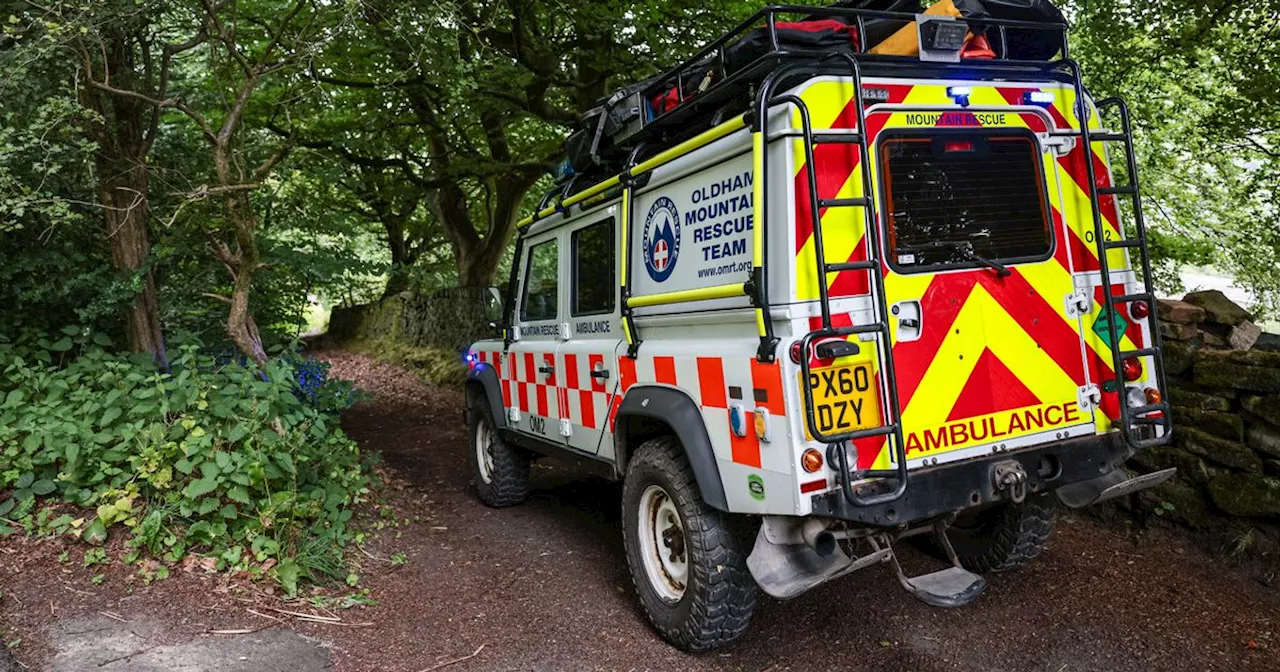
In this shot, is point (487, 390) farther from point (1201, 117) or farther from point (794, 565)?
point (1201, 117)

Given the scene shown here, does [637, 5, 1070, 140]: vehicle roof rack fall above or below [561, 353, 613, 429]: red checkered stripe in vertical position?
above

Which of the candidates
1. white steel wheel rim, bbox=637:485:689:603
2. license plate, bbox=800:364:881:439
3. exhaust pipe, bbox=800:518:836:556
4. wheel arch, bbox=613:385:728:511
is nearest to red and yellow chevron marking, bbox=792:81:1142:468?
license plate, bbox=800:364:881:439

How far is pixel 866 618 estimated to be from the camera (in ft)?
12.0

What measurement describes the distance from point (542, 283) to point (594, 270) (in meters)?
0.83

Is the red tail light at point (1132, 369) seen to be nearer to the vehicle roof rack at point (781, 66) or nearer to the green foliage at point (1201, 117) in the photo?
the vehicle roof rack at point (781, 66)

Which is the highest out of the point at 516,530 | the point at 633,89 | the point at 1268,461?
the point at 633,89

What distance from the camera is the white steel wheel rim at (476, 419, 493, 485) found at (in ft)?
19.7

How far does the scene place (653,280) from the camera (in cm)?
378

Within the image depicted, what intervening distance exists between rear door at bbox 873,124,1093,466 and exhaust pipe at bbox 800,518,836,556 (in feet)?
1.31

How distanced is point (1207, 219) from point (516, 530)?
6942 millimetres

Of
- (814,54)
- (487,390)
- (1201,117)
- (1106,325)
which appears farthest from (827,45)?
(1201,117)

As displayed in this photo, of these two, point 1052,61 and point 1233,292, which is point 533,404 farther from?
point 1233,292

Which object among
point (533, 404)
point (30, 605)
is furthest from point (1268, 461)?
point (30, 605)

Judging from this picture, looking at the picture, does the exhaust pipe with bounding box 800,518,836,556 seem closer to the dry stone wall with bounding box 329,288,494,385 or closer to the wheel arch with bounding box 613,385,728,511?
the wheel arch with bounding box 613,385,728,511
